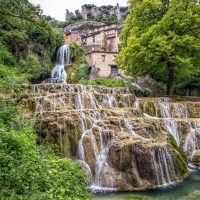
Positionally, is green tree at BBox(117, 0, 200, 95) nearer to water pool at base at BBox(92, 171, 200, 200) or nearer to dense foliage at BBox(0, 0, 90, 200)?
water pool at base at BBox(92, 171, 200, 200)

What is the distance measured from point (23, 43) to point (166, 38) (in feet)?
51.6

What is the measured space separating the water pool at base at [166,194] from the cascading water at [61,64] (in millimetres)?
19801

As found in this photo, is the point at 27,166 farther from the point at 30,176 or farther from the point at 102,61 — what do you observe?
the point at 102,61

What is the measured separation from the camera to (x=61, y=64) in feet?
93.2

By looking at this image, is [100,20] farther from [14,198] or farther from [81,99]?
[14,198]

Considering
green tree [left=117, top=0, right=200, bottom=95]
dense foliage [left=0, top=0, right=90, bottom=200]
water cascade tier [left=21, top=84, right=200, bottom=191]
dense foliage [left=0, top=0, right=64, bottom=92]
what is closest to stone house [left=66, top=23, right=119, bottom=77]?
dense foliage [left=0, top=0, right=64, bottom=92]

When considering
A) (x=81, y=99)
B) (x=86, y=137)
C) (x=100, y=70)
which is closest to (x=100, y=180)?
(x=86, y=137)

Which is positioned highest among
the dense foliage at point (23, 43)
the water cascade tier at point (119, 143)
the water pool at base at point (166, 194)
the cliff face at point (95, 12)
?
the cliff face at point (95, 12)

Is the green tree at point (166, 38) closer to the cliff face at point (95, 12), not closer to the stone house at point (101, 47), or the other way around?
the stone house at point (101, 47)

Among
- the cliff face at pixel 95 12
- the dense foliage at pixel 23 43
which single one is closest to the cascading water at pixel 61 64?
the dense foliage at pixel 23 43

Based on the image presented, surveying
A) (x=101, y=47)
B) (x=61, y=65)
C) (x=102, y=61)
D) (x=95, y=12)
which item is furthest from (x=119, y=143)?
(x=95, y=12)

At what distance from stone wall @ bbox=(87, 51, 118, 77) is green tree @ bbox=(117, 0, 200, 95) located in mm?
10407

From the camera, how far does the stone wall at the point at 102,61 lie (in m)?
27.4

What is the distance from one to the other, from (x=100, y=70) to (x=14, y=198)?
24826mm
